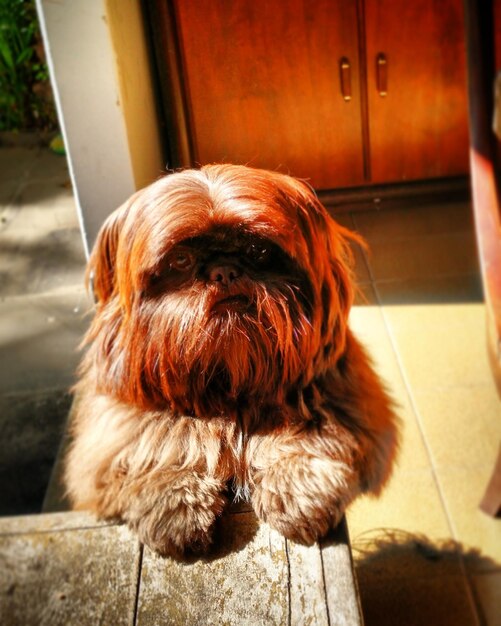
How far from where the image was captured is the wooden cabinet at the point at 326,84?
2803 mm

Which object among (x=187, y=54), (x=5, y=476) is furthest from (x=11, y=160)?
(x=5, y=476)

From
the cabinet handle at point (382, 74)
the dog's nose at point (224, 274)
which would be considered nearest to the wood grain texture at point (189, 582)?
the dog's nose at point (224, 274)

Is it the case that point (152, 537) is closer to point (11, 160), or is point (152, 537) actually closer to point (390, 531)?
point (390, 531)

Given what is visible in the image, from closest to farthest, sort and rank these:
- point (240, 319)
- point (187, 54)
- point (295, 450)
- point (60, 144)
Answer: point (240, 319) < point (295, 450) < point (187, 54) < point (60, 144)

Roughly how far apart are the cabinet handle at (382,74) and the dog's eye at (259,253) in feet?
7.64

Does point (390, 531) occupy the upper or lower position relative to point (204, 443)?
lower

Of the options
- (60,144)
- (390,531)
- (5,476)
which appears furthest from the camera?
(60,144)

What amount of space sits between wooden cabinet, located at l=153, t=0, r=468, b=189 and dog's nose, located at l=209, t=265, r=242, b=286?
1.36 m

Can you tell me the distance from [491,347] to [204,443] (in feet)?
3.11

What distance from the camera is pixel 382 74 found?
3.31 m

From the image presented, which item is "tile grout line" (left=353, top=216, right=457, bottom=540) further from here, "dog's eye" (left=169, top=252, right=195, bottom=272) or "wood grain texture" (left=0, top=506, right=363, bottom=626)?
"dog's eye" (left=169, top=252, right=195, bottom=272)

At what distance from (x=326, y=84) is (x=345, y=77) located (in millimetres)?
95

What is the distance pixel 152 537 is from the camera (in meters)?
1.31

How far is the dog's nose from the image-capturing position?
1208 millimetres
